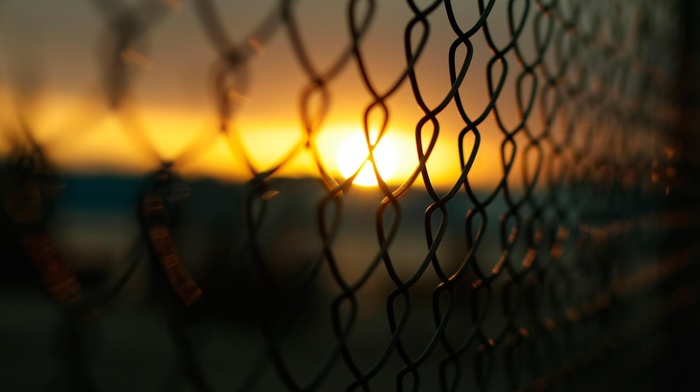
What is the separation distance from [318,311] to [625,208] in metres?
4.09

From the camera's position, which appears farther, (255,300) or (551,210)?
(255,300)

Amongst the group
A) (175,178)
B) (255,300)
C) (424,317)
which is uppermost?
(175,178)

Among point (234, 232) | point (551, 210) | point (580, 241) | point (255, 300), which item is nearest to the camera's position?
point (234, 232)

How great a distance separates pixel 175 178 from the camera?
539 millimetres

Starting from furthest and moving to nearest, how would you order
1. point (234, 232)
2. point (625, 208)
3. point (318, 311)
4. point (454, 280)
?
1. point (318, 311)
2. point (625, 208)
3. point (234, 232)
4. point (454, 280)

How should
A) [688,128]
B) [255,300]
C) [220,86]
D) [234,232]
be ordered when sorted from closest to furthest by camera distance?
1. [220,86]
2. [234,232]
3. [688,128]
4. [255,300]

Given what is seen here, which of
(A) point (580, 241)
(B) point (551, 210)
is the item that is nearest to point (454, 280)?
(B) point (551, 210)

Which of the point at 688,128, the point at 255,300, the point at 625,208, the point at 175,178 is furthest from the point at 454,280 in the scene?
the point at 255,300

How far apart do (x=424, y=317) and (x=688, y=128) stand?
3.94m

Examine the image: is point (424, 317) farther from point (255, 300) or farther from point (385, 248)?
point (385, 248)

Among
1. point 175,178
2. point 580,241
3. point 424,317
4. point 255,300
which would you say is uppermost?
point 175,178

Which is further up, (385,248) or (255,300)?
(385,248)

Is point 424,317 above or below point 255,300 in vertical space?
below

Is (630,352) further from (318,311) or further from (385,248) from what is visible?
(318,311)
